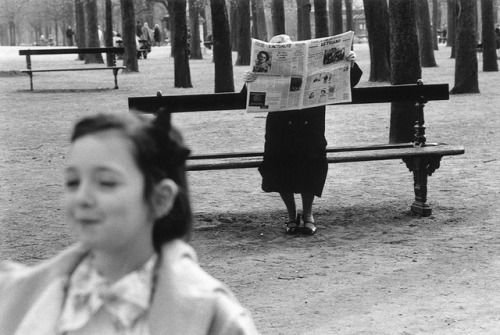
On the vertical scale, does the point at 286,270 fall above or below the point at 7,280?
below

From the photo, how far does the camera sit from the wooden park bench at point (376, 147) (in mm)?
7496

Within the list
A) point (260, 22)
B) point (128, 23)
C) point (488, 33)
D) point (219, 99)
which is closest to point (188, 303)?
point (219, 99)

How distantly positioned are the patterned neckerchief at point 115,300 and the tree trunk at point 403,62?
917cm

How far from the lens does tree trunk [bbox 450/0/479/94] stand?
19.5 m

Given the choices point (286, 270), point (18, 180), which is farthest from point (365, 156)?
point (18, 180)

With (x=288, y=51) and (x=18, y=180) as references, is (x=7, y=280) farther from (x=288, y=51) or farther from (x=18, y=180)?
(x=18, y=180)

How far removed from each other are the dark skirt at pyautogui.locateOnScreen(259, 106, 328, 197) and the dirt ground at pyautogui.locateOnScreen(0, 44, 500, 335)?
1.27ft

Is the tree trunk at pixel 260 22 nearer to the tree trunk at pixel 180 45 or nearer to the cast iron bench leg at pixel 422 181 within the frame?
the tree trunk at pixel 180 45

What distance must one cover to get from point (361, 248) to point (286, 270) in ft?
2.67

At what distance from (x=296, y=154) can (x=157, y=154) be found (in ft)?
18.2

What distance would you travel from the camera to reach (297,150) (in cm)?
730

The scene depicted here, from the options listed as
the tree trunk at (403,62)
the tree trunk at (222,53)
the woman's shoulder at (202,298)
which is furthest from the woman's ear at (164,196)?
the tree trunk at (222,53)

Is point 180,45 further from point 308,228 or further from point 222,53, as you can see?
point 308,228

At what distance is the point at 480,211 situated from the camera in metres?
7.95
